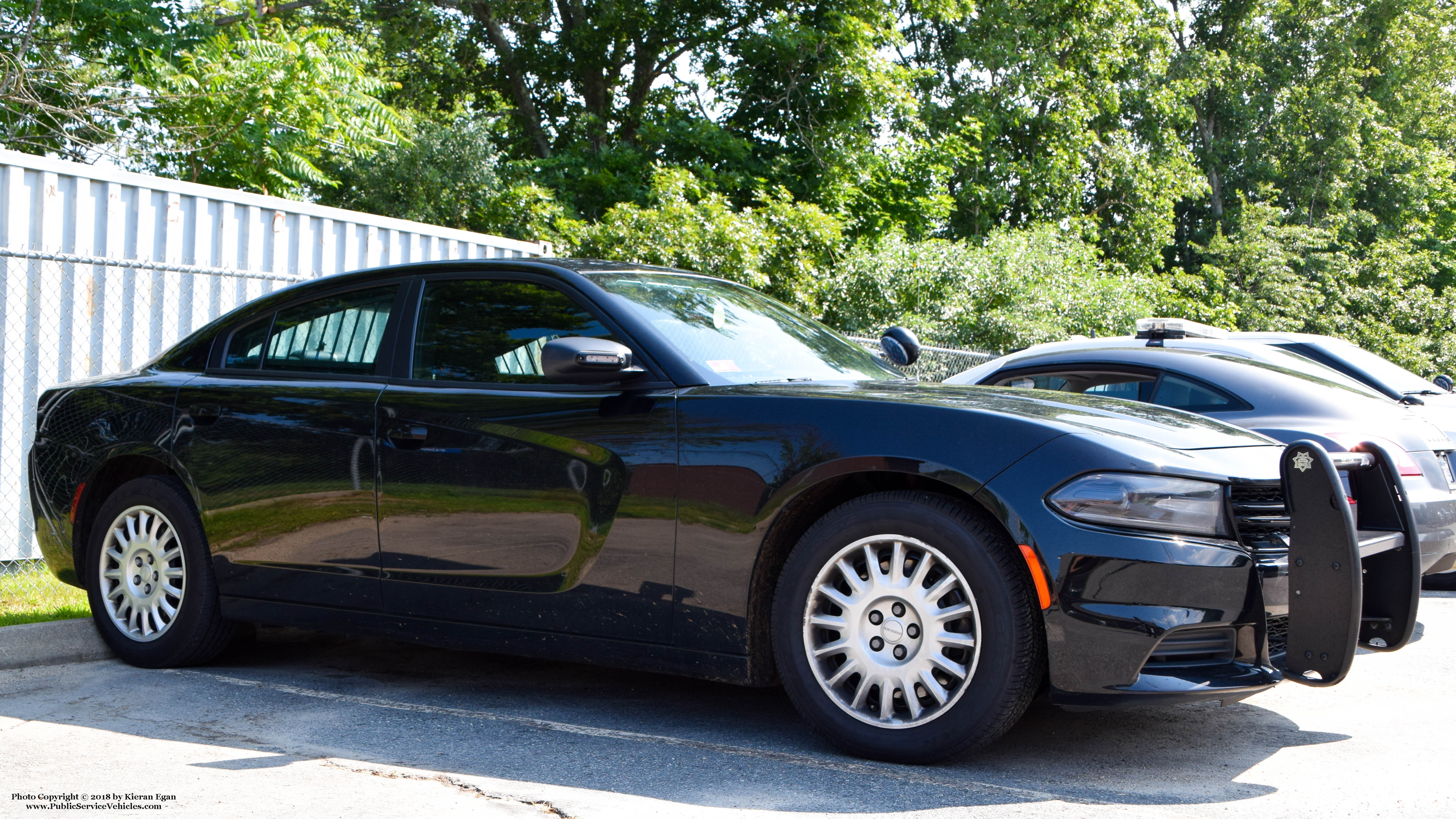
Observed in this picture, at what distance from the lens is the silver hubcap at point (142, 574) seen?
491 centimetres

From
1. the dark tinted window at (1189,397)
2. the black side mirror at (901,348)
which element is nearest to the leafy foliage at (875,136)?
the dark tinted window at (1189,397)

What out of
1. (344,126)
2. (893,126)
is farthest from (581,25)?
(344,126)

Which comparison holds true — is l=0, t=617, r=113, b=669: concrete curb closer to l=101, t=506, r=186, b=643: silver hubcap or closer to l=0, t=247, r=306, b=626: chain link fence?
l=101, t=506, r=186, b=643: silver hubcap

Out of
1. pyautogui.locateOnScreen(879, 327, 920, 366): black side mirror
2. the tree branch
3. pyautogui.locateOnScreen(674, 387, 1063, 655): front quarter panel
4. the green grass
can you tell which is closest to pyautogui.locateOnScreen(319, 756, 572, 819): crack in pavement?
pyautogui.locateOnScreen(674, 387, 1063, 655): front quarter panel

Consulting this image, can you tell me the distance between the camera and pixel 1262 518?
135 inches

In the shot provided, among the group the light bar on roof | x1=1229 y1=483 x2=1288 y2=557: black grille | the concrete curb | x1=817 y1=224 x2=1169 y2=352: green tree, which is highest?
x1=817 y1=224 x2=1169 y2=352: green tree

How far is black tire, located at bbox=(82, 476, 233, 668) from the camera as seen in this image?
481 cm

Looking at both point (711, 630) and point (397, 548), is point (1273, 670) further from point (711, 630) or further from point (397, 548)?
point (397, 548)

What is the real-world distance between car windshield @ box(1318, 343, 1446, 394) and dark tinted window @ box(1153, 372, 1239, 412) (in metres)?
1.47

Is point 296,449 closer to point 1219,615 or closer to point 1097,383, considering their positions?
point 1219,615

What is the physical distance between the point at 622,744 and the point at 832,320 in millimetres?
14137

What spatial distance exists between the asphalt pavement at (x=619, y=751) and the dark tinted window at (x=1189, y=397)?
1.52 metres

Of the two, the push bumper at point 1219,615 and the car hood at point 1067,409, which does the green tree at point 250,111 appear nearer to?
the car hood at point 1067,409

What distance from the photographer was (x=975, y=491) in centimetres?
338
